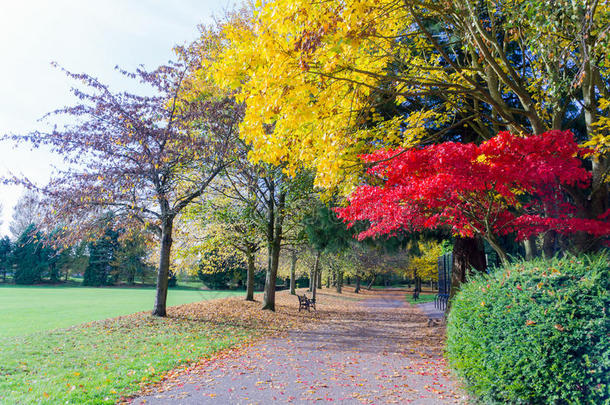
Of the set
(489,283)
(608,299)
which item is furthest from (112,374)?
(608,299)

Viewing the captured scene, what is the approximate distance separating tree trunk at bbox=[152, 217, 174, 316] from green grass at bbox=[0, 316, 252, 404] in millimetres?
537

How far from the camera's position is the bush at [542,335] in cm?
330

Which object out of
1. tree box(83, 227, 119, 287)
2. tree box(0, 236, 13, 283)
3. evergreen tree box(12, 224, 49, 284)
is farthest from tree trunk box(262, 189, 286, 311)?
tree box(0, 236, 13, 283)

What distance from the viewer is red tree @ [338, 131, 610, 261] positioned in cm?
551

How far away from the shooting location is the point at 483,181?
18.3ft

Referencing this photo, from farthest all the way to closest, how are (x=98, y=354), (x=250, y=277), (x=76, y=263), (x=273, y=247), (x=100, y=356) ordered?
(x=76, y=263) → (x=250, y=277) → (x=273, y=247) → (x=98, y=354) → (x=100, y=356)

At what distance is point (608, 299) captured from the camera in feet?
10.9

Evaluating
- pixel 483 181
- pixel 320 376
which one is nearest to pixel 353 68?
pixel 483 181

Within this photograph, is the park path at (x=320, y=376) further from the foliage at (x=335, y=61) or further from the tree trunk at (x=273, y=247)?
the tree trunk at (x=273, y=247)

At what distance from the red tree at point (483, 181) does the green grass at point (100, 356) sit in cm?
508

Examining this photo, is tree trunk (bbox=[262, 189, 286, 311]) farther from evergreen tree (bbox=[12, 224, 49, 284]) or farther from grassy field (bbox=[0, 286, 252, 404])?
evergreen tree (bbox=[12, 224, 49, 284])

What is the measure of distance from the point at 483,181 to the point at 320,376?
4292 mm

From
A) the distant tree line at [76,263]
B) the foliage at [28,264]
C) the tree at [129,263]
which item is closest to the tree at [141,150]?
the tree at [129,263]

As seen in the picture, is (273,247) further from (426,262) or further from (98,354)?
(426,262)
